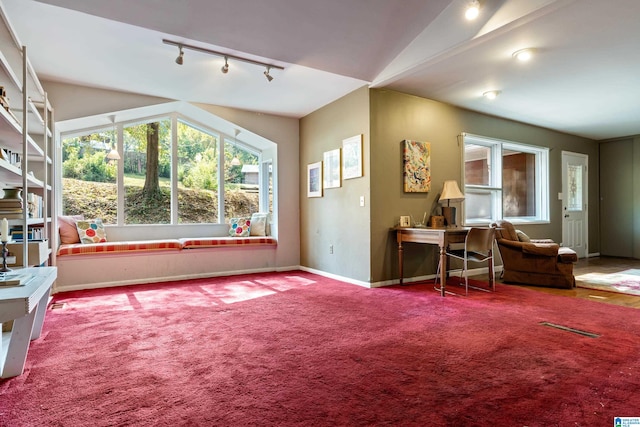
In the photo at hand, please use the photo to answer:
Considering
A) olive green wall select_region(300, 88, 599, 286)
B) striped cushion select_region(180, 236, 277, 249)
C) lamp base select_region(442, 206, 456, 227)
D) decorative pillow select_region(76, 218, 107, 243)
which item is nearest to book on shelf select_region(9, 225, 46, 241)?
decorative pillow select_region(76, 218, 107, 243)

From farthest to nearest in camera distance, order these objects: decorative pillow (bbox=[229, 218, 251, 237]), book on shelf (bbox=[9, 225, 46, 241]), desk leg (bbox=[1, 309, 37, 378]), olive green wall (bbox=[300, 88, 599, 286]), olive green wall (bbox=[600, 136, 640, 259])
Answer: olive green wall (bbox=[600, 136, 640, 259]) < decorative pillow (bbox=[229, 218, 251, 237]) < olive green wall (bbox=[300, 88, 599, 286]) < book on shelf (bbox=[9, 225, 46, 241]) < desk leg (bbox=[1, 309, 37, 378])

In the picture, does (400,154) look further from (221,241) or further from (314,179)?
(221,241)

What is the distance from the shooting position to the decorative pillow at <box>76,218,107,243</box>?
4.64 meters

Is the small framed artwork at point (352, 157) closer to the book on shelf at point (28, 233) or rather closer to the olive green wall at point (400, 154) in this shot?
the olive green wall at point (400, 154)

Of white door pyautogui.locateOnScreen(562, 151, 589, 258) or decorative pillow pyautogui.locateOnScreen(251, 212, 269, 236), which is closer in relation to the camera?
decorative pillow pyautogui.locateOnScreen(251, 212, 269, 236)

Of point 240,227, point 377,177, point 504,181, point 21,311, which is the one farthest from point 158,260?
point 504,181

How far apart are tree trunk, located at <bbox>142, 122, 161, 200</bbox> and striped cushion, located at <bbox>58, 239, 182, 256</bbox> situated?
2.71 ft

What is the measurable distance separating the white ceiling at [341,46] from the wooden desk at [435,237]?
1.78m

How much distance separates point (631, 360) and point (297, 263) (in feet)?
14.2

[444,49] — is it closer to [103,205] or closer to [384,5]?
[384,5]

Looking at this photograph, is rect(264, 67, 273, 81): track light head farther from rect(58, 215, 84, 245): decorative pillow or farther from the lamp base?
rect(58, 215, 84, 245): decorative pillow

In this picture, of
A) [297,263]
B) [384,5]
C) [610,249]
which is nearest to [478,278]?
[297,263]

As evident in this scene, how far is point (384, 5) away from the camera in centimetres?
318

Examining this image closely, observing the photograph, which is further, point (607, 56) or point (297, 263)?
point (297, 263)
